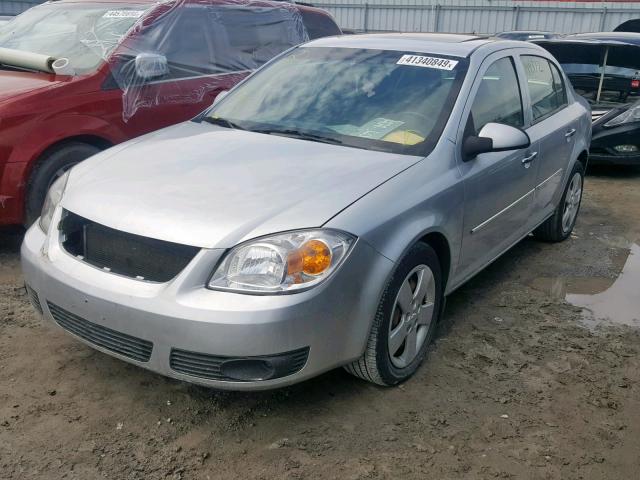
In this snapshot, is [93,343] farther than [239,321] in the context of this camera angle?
Yes

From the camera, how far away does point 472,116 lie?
11.6 ft

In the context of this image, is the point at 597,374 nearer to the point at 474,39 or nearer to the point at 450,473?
the point at 450,473

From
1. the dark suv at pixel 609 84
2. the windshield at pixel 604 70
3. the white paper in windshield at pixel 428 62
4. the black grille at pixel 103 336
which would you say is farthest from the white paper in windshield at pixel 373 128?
the windshield at pixel 604 70

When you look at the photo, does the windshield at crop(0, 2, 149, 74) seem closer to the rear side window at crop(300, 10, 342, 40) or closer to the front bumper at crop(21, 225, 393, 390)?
the rear side window at crop(300, 10, 342, 40)

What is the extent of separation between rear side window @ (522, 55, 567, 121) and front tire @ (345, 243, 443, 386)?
5.91 feet

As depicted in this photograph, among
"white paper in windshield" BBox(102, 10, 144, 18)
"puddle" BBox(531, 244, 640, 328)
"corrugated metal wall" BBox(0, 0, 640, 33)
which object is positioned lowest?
"corrugated metal wall" BBox(0, 0, 640, 33)

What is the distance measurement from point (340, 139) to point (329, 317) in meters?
1.18

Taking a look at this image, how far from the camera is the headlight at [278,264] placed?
8.13 feet

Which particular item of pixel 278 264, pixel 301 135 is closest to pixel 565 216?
pixel 301 135

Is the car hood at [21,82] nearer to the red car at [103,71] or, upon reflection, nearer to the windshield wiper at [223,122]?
the red car at [103,71]

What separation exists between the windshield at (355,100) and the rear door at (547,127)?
3.09ft

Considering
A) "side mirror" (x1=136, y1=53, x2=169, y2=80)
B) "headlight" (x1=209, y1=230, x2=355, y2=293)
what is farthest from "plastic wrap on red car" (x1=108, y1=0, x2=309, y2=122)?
"headlight" (x1=209, y1=230, x2=355, y2=293)

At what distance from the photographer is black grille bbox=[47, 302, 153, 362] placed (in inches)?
101

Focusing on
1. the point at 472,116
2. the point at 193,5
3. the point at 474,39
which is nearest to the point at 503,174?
the point at 472,116
